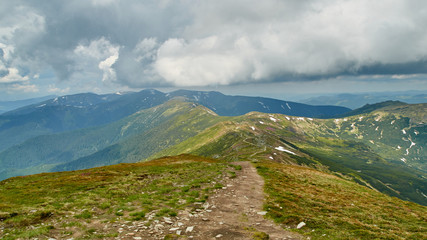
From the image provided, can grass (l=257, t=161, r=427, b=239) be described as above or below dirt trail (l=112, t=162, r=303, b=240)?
below

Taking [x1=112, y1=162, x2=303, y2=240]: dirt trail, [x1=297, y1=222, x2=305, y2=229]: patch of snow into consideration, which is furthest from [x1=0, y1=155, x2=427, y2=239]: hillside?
[x1=297, y1=222, x2=305, y2=229]: patch of snow

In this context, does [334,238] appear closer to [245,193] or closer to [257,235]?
[257,235]

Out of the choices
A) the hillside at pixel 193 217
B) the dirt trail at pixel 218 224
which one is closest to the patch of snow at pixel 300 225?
the hillside at pixel 193 217

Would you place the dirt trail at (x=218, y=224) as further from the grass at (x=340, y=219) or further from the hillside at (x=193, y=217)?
the grass at (x=340, y=219)

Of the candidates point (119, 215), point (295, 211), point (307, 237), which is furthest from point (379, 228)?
point (119, 215)

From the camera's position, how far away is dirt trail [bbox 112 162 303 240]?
15125 millimetres

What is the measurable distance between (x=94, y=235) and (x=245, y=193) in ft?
61.4

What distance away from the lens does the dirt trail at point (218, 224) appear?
49.6 ft

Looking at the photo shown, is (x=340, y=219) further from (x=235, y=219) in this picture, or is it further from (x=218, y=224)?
(x=218, y=224)

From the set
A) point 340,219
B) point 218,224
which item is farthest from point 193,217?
point 340,219

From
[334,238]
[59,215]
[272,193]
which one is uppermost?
[59,215]

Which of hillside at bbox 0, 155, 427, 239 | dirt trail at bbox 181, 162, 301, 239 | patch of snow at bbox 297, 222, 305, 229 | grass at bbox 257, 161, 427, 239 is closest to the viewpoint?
hillside at bbox 0, 155, 427, 239

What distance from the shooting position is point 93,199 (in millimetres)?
24922

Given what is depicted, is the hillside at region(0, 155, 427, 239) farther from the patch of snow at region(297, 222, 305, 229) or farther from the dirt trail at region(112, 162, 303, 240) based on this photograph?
the patch of snow at region(297, 222, 305, 229)
